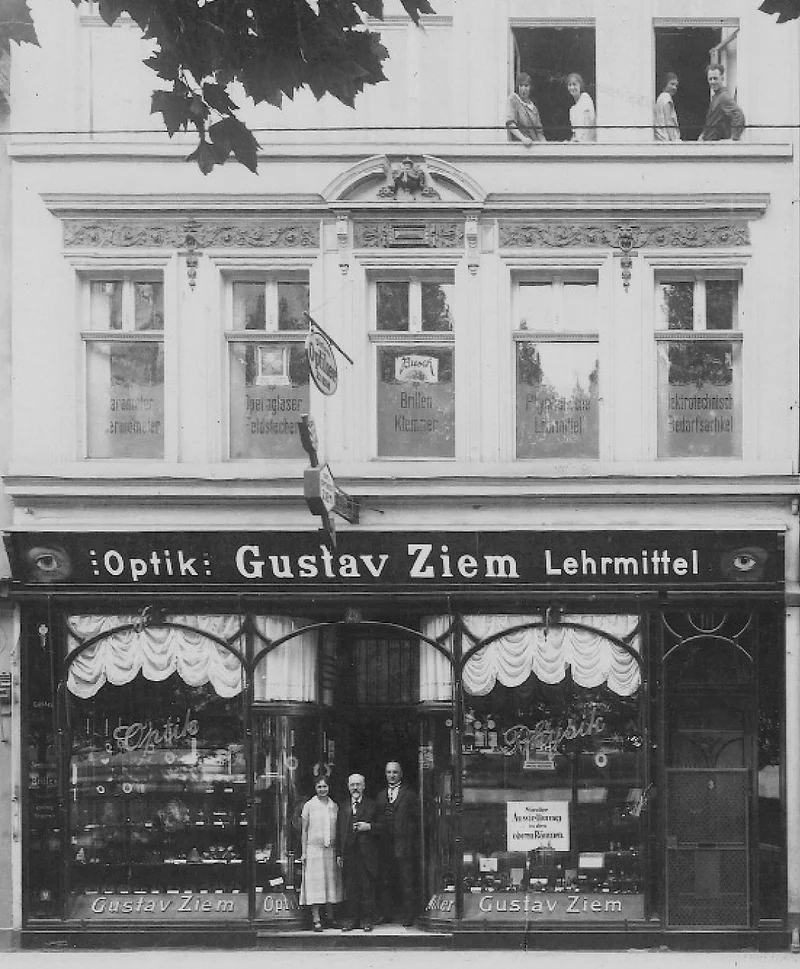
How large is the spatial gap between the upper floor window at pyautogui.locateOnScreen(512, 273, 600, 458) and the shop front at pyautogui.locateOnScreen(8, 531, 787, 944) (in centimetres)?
106

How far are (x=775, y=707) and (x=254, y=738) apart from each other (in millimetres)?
4937

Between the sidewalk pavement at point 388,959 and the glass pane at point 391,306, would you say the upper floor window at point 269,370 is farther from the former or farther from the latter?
the sidewalk pavement at point 388,959

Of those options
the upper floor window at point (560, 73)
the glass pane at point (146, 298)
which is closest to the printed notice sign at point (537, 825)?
the glass pane at point (146, 298)

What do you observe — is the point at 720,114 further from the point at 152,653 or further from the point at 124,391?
the point at 152,653

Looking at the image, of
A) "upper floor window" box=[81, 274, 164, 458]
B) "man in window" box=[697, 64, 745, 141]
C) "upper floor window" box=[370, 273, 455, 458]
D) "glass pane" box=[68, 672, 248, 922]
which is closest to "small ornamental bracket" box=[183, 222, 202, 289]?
"upper floor window" box=[81, 274, 164, 458]

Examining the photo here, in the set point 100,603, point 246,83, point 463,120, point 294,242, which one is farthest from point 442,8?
point 246,83

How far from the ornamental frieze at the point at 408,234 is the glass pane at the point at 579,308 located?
Answer: 1.16m

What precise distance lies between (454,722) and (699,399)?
154 inches

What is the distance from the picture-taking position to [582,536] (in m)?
17.4

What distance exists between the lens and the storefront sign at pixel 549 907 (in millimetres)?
17266

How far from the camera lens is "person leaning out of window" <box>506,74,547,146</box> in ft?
58.0

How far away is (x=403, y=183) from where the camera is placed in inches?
694

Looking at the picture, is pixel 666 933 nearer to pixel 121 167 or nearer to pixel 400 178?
pixel 400 178

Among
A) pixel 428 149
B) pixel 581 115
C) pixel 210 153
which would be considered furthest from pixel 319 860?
pixel 210 153
